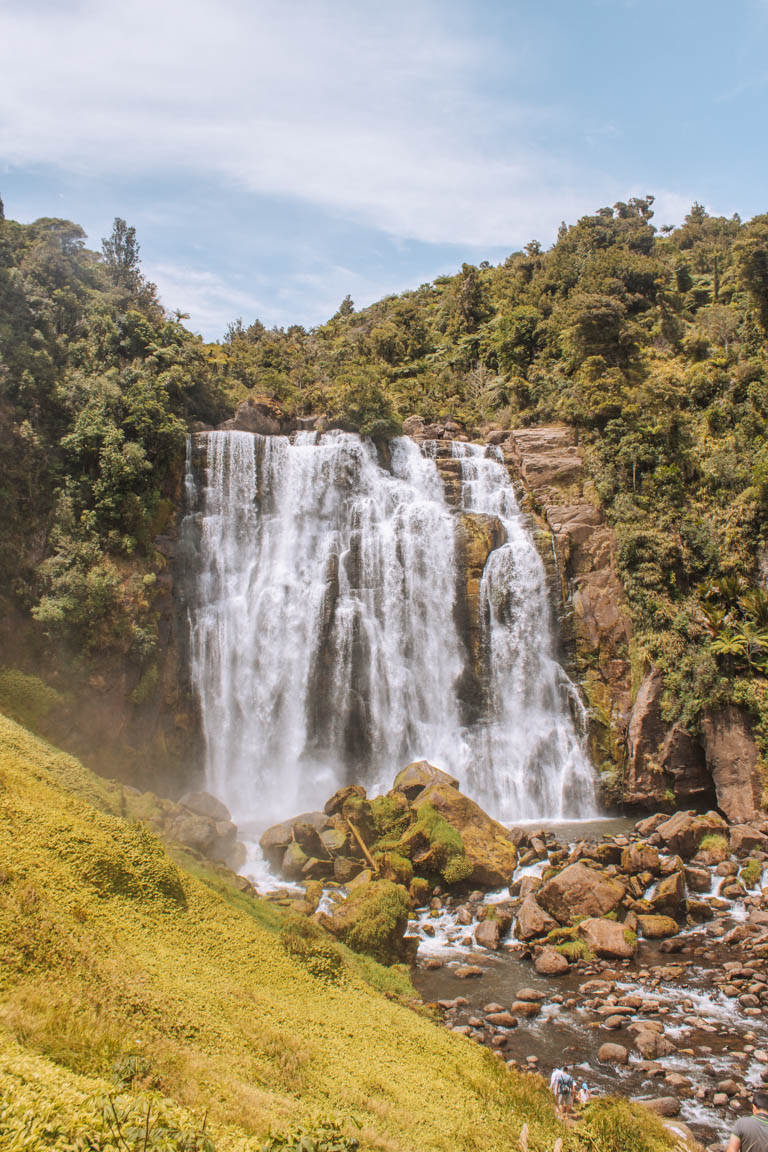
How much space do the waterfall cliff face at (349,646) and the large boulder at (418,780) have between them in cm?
367

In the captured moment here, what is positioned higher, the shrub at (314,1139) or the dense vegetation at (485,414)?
the dense vegetation at (485,414)

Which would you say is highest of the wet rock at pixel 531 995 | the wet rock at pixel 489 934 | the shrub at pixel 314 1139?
the shrub at pixel 314 1139

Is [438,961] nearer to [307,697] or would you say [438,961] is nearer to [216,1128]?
[216,1128]

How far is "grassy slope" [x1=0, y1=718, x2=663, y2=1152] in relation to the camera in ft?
16.0

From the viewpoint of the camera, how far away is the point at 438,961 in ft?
43.6

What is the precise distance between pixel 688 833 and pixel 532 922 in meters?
7.11

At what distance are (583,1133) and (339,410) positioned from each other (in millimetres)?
31057

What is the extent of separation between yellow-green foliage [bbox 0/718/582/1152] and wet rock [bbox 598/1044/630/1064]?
256 cm

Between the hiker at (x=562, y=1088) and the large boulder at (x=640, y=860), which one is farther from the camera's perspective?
the large boulder at (x=640, y=860)

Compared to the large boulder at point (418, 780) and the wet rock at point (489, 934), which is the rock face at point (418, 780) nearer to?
the large boulder at point (418, 780)

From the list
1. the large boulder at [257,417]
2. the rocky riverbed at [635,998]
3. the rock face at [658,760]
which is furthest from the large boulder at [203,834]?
the large boulder at [257,417]

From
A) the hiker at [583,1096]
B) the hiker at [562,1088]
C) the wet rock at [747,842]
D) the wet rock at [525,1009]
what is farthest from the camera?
the wet rock at [747,842]

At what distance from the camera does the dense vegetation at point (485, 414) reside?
2292 cm

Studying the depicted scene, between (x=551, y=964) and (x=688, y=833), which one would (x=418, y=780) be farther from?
(x=551, y=964)
